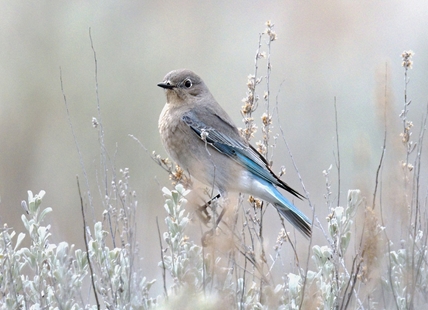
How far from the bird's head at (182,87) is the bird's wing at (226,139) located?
0.62 ft

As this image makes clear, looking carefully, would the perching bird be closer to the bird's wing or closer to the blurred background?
the bird's wing

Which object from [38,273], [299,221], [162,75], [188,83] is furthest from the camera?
[162,75]

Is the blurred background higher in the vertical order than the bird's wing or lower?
higher

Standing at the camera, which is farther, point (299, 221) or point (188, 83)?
point (188, 83)

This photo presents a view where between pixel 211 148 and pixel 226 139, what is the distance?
129 millimetres

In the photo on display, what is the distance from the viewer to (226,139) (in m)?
5.32

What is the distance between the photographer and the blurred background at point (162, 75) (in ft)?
26.6

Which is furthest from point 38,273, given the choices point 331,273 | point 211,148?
point 211,148

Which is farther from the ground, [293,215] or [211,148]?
[211,148]

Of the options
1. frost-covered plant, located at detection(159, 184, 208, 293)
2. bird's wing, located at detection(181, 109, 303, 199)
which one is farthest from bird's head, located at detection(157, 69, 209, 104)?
frost-covered plant, located at detection(159, 184, 208, 293)

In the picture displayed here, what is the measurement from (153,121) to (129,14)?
2.08 metres

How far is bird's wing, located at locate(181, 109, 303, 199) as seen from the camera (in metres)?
5.20

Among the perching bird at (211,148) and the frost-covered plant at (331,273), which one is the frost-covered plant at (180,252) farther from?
the perching bird at (211,148)

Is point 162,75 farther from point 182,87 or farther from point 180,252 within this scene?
point 180,252
